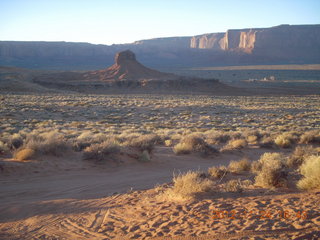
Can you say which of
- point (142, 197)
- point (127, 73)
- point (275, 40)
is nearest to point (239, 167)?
point (142, 197)

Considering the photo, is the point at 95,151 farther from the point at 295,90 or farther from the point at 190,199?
the point at 295,90

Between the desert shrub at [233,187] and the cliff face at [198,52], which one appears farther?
the cliff face at [198,52]

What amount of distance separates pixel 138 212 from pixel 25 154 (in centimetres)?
564

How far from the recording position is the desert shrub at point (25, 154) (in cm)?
949

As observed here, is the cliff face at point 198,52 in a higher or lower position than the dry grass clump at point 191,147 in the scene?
higher

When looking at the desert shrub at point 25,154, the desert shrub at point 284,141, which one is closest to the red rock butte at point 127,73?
the desert shrub at point 284,141

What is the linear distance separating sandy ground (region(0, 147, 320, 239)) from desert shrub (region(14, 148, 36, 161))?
1.20 meters

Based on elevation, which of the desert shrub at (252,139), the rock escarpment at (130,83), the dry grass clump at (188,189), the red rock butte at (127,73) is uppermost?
the red rock butte at (127,73)

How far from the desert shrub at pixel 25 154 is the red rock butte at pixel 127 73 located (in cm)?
6627

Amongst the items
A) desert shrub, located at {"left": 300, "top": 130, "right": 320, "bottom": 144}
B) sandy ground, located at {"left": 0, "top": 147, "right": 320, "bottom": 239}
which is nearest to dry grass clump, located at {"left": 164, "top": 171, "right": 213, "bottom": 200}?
sandy ground, located at {"left": 0, "top": 147, "right": 320, "bottom": 239}

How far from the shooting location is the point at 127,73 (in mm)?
79188

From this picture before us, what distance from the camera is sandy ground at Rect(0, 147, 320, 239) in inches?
182

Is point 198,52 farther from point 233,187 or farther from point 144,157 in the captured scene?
point 233,187

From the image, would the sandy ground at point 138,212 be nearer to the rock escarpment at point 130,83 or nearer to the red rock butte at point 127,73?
the rock escarpment at point 130,83
